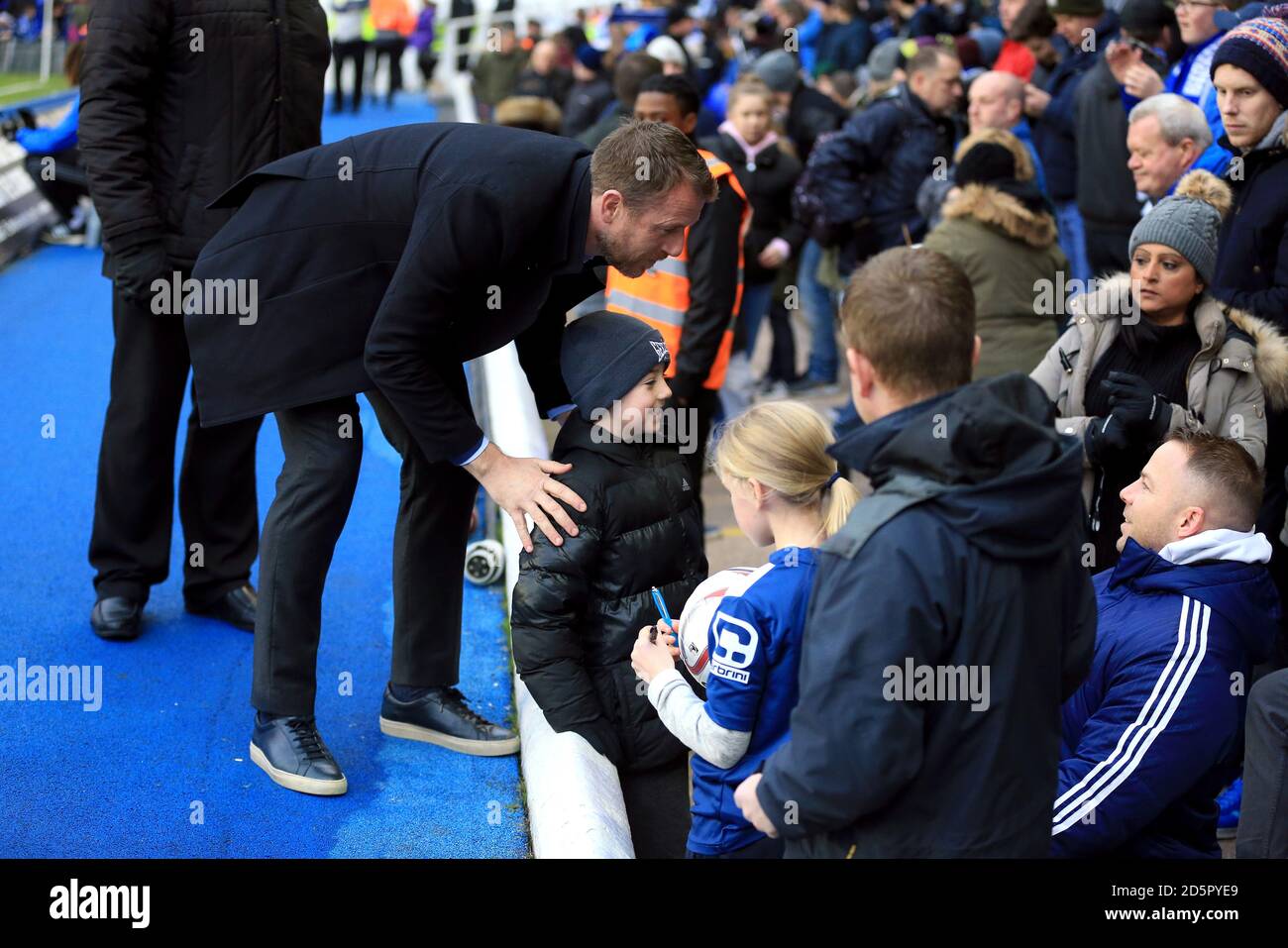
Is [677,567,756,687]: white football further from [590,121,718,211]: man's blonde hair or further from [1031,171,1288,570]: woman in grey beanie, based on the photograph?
[1031,171,1288,570]: woman in grey beanie

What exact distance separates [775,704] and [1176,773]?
1.00 metres

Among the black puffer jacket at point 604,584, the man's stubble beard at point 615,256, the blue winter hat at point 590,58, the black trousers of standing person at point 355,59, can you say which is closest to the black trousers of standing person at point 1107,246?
the man's stubble beard at point 615,256

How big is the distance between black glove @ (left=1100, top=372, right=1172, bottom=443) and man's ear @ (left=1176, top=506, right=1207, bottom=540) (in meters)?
0.65

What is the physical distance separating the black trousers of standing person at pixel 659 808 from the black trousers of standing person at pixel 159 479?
1816 millimetres

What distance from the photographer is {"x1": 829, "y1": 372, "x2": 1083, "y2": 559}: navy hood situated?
2.21 m

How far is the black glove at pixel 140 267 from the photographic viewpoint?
4.48m

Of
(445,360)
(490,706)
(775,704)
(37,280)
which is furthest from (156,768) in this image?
(37,280)

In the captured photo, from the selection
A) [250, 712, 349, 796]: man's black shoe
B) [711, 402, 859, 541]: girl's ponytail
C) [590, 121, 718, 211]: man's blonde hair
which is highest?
[590, 121, 718, 211]: man's blonde hair

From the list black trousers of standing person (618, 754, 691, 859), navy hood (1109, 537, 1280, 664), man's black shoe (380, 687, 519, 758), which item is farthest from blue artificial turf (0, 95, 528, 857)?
navy hood (1109, 537, 1280, 664)

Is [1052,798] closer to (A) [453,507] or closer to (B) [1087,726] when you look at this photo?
(B) [1087,726]

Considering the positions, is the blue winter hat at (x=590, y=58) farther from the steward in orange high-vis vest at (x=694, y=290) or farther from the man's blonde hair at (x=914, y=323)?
the man's blonde hair at (x=914, y=323)
